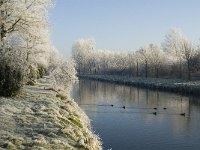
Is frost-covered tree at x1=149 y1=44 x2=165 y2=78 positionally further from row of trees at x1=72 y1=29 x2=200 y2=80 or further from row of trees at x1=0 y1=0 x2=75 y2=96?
row of trees at x1=0 y1=0 x2=75 y2=96

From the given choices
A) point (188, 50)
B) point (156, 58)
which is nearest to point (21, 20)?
point (188, 50)

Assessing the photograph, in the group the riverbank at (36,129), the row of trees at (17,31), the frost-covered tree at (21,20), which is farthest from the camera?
the frost-covered tree at (21,20)

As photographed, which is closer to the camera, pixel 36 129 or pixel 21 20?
pixel 36 129

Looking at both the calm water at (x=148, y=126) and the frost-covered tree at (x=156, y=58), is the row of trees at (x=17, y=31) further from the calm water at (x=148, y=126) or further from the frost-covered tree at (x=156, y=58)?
the frost-covered tree at (x=156, y=58)

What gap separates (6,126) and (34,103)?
23.6 ft

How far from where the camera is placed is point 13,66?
24.9 m

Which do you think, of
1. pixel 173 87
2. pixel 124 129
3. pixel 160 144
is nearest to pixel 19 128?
pixel 160 144

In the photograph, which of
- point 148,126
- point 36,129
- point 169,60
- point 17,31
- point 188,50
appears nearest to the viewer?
point 36,129

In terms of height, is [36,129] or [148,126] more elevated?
[36,129]

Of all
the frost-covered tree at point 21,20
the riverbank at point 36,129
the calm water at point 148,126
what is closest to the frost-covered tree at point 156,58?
the calm water at point 148,126

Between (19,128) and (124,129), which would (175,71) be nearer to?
(124,129)

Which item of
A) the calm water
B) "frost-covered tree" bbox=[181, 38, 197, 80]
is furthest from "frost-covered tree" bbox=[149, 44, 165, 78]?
the calm water

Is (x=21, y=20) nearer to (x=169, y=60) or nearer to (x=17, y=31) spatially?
(x=17, y=31)

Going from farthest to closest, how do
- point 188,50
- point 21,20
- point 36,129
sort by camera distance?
point 188,50, point 21,20, point 36,129
